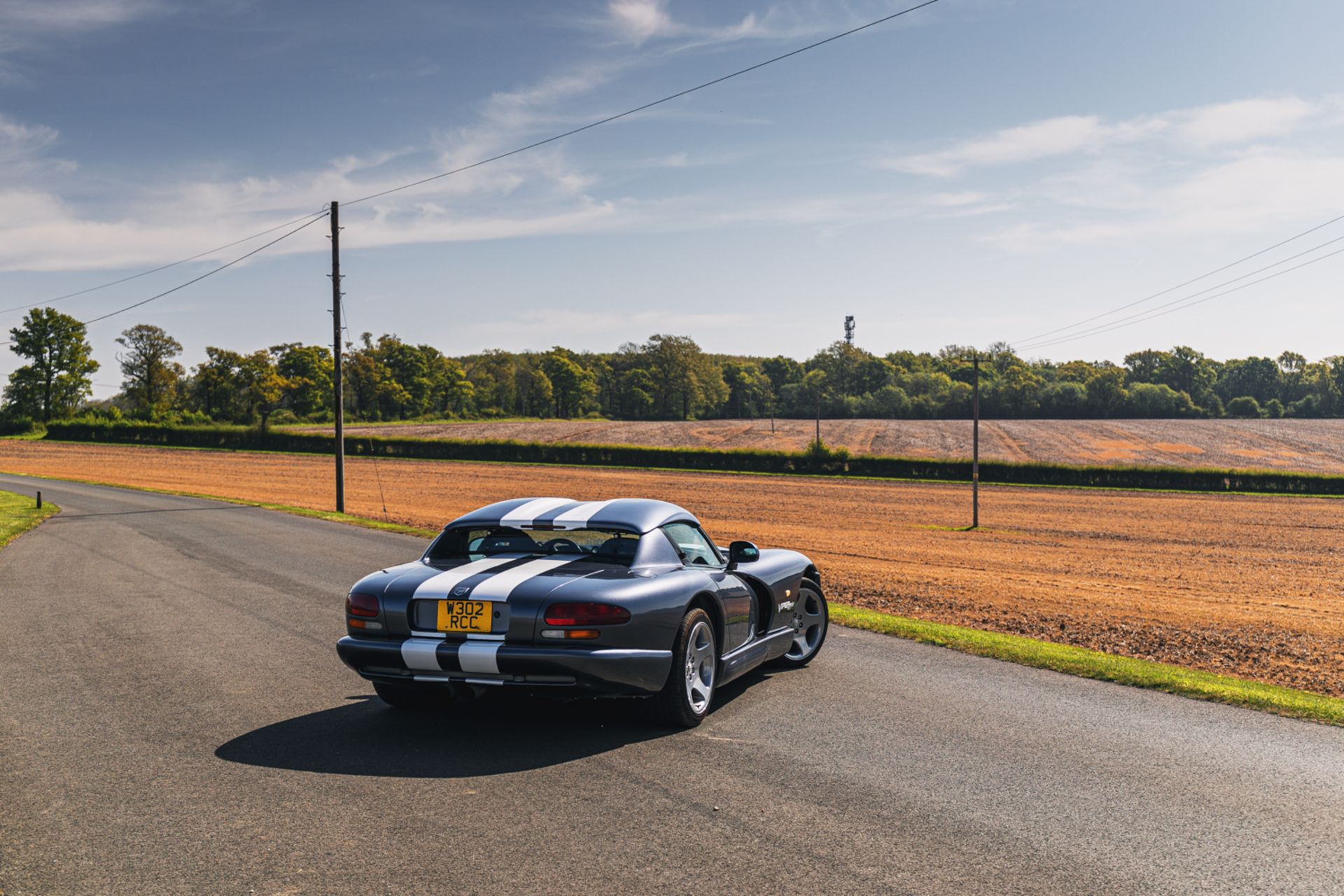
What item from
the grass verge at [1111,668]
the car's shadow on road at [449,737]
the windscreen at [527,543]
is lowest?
the grass verge at [1111,668]

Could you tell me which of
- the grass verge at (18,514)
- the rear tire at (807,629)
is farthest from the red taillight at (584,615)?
the grass verge at (18,514)

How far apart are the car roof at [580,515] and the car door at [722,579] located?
10cm

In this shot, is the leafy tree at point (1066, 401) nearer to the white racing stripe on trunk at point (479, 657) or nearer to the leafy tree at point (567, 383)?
the leafy tree at point (567, 383)

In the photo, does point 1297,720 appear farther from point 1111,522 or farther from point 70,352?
point 70,352

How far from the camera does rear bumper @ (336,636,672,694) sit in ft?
19.5

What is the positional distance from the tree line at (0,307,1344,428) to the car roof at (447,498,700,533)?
268ft

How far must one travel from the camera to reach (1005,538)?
35.4 metres

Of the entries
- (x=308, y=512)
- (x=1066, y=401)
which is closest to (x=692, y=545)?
(x=308, y=512)

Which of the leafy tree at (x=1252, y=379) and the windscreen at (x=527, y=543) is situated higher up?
the leafy tree at (x=1252, y=379)

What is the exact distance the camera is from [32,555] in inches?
698

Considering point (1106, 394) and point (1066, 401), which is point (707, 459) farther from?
point (1106, 394)

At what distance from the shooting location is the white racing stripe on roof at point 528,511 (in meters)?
7.14

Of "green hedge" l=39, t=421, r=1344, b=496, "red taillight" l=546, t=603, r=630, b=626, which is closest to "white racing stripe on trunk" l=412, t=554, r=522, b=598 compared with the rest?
"red taillight" l=546, t=603, r=630, b=626

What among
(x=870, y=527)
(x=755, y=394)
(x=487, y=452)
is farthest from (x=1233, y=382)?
(x=870, y=527)
